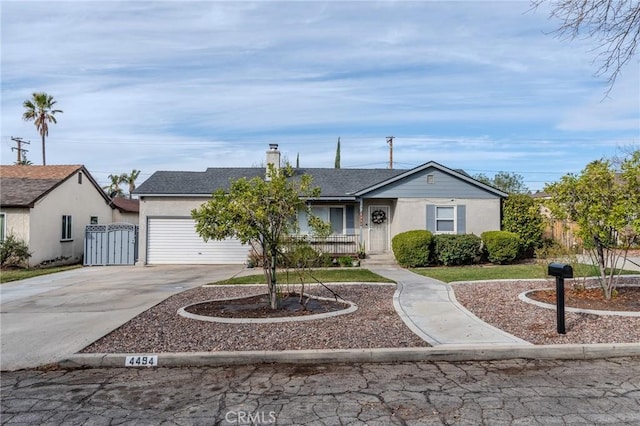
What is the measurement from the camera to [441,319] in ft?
24.6

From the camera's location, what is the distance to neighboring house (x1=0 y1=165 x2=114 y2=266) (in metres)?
18.4

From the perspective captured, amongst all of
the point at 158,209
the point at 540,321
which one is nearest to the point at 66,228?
the point at 158,209

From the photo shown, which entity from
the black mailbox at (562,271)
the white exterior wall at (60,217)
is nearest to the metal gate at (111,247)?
the white exterior wall at (60,217)

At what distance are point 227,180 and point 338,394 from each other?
17.6 m

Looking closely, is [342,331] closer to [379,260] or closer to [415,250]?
[415,250]

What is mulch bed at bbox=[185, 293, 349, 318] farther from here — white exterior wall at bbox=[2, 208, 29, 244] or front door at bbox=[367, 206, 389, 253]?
white exterior wall at bbox=[2, 208, 29, 244]

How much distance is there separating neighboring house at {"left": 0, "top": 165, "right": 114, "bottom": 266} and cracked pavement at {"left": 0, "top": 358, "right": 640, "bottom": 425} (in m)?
15.8

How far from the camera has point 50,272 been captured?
16.3m

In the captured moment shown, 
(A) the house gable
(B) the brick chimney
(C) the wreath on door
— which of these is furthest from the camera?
(B) the brick chimney

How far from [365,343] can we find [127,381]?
9.71 feet

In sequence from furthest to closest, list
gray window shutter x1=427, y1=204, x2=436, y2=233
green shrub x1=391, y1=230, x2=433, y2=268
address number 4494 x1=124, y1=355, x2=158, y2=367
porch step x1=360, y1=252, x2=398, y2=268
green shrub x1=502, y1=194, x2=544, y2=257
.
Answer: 1. gray window shutter x1=427, y1=204, x2=436, y2=233
2. green shrub x1=502, y1=194, x2=544, y2=257
3. porch step x1=360, y1=252, x2=398, y2=268
4. green shrub x1=391, y1=230, x2=433, y2=268
5. address number 4494 x1=124, y1=355, x2=158, y2=367

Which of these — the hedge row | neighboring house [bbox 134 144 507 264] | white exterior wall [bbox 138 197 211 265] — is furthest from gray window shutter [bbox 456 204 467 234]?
white exterior wall [bbox 138 197 211 265]

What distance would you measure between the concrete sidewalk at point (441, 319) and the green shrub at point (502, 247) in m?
6.64

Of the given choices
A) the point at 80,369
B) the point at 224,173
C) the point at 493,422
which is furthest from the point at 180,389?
the point at 224,173
